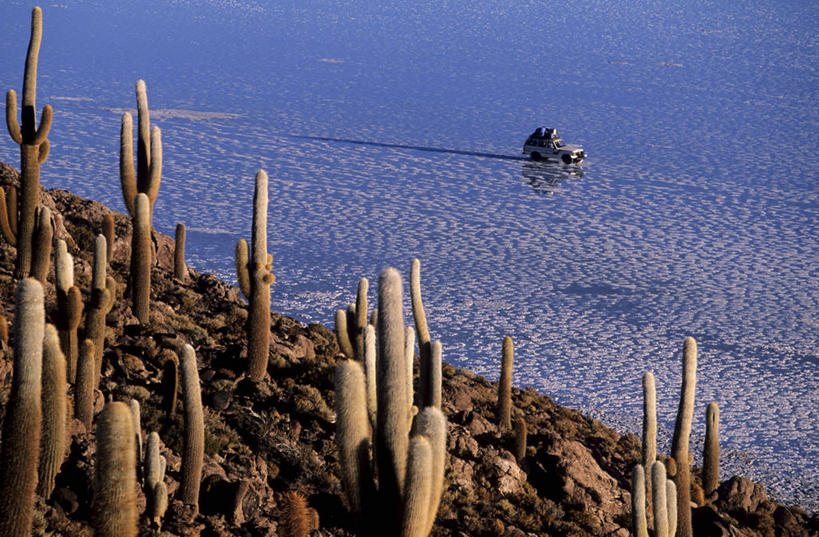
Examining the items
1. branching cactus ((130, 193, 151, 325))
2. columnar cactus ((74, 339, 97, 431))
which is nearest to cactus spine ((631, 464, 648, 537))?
columnar cactus ((74, 339, 97, 431))

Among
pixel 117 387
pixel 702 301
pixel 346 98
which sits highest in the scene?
pixel 346 98

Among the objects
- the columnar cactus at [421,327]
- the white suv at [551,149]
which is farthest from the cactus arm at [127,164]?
the white suv at [551,149]

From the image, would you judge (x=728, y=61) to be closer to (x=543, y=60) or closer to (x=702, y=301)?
(x=543, y=60)

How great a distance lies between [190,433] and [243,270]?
293 centimetres

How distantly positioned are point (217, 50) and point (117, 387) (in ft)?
163

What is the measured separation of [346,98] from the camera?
43875mm

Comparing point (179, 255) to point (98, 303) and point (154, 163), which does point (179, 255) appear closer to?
point (154, 163)

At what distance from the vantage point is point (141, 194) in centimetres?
964

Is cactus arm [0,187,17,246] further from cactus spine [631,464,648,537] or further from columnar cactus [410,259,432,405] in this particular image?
cactus spine [631,464,648,537]

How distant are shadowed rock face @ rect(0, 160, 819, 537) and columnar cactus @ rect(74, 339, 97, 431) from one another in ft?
0.56

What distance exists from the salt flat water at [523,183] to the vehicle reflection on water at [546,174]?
0.48ft

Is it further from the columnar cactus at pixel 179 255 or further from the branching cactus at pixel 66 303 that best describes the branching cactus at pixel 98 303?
the columnar cactus at pixel 179 255

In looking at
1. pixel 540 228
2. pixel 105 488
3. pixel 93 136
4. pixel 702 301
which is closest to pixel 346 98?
pixel 93 136

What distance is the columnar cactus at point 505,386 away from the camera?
35.2 feet
